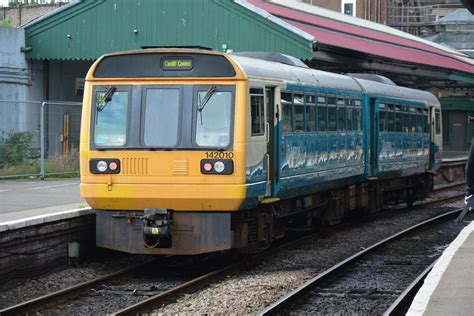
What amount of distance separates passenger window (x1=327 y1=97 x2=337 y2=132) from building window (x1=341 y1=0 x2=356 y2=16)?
164ft

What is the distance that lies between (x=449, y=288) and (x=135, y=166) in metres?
4.64

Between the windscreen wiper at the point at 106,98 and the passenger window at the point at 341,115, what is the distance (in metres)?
5.42

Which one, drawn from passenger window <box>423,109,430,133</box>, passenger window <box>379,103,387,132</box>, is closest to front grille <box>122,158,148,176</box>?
passenger window <box>379,103,387,132</box>

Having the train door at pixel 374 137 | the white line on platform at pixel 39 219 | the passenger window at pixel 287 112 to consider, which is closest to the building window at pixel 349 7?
the train door at pixel 374 137

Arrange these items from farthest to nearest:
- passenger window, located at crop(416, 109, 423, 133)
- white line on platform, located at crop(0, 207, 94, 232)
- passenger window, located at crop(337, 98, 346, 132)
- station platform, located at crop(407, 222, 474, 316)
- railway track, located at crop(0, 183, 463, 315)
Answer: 1. passenger window, located at crop(416, 109, 423, 133)
2. passenger window, located at crop(337, 98, 346, 132)
3. white line on platform, located at crop(0, 207, 94, 232)
4. railway track, located at crop(0, 183, 463, 315)
5. station platform, located at crop(407, 222, 474, 316)

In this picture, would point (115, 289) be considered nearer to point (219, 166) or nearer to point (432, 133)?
point (219, 166)

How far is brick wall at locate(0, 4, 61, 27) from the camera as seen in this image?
2100 inches

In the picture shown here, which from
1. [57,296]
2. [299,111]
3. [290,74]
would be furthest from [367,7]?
[57,296]

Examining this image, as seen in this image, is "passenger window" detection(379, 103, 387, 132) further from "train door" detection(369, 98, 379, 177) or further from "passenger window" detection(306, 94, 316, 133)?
"passenger window" detection(306, 94, 316, 133)

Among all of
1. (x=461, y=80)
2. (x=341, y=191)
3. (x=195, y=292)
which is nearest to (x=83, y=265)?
(x=195, y=292)

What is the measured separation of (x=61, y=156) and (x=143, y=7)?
22.8 feet

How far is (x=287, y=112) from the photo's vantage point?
14.4m

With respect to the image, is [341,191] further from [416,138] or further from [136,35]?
[136,35]

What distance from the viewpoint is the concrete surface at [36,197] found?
49.0 ft
